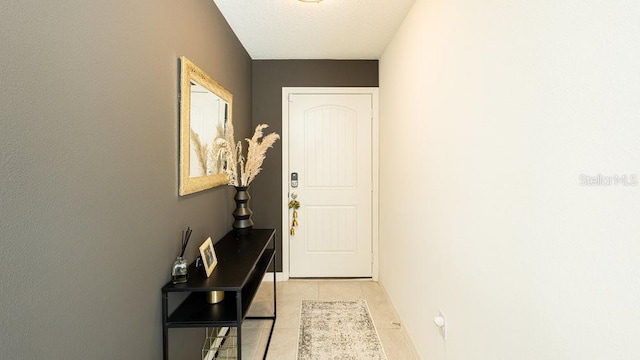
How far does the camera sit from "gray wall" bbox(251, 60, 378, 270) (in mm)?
3359

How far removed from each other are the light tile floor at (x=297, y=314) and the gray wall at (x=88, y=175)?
0.74 metres

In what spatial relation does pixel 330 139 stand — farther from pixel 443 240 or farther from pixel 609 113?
pixel 609 113

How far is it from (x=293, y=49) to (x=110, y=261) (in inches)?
101

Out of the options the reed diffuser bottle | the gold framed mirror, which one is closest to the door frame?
the gold framed mirror

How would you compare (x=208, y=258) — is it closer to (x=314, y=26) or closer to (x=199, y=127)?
(x=199, y=127)

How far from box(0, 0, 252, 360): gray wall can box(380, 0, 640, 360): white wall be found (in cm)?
139

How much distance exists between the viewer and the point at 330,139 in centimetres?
339

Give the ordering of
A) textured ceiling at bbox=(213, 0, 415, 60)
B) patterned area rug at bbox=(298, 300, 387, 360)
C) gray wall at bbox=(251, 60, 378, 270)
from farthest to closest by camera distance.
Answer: gray wall at bbox=(251, 60, 378, 270), textured ceiling at bbox=(213, 0, 415, 60), patterned area rug at bbox=(298, 300, 387, 360)

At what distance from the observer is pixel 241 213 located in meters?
2.43

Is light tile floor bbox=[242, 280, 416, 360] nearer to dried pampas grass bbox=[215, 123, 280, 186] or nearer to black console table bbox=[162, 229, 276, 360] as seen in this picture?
black console table bbox=[162, 229, 276, 360]

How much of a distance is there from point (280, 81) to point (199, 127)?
5.70 feet

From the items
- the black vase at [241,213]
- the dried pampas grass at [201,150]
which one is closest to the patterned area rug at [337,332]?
the black vase at [241,213]

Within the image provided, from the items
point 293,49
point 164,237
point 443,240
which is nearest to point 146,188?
point 164,237

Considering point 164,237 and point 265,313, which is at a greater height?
point 164,237
